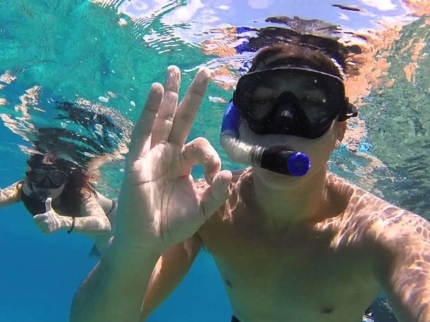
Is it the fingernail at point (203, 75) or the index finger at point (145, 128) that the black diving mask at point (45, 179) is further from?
the fingernail at point (203, 75)

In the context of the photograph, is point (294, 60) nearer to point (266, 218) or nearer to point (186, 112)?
point (186, 112)

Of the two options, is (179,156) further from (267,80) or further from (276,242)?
(276,242)

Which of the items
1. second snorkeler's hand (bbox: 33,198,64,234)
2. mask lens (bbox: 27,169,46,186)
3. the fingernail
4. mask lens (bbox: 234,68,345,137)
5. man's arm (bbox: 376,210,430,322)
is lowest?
mask lens (bbox: 27,169,46,186)

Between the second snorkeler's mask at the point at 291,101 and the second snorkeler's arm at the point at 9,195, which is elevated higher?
the second snorkeler's mask at the point at 291,101

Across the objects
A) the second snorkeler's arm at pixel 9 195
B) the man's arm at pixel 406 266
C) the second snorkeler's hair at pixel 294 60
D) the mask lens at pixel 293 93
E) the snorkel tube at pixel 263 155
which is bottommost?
the second snorkeler's arm at pixel 9 195

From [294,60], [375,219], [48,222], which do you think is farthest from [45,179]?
[375,219]

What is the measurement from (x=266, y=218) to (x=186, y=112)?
1.43 metres

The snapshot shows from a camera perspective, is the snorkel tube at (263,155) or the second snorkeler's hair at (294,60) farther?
the second snorkeler's hair at (294,60)

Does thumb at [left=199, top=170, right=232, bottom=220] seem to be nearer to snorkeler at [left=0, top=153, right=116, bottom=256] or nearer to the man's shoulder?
the man's shoulder

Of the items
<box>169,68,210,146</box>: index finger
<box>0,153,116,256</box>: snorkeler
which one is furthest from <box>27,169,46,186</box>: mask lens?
<box>169,68,210,146</box>: index finger

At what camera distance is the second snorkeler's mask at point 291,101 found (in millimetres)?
3168

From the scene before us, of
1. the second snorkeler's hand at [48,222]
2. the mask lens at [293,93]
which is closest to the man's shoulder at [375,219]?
the mask lens at [293,93]

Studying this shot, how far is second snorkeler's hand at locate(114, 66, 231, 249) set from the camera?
274cm

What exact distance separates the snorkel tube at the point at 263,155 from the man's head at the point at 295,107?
Answer: 16cm
